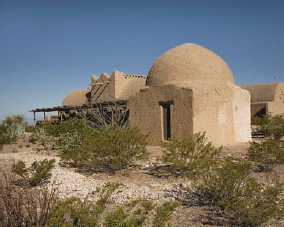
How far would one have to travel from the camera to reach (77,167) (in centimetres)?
821

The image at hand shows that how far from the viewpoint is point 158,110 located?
11.8 metres

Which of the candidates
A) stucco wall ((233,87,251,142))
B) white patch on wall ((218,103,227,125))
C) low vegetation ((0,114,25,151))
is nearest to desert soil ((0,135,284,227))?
white patch on wall ((218,103,227,125))

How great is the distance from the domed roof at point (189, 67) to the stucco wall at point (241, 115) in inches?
33.0

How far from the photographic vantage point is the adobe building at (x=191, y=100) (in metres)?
10.8

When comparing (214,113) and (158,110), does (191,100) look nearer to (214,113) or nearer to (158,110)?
(214,113)

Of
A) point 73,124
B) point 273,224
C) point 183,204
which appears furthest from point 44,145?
point 273,224

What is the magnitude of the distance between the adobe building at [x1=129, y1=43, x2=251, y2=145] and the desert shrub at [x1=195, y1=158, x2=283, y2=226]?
5.70m

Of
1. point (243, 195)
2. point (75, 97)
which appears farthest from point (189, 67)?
point (75, 97)

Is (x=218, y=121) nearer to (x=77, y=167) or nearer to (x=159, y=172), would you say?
(x=159, y=172)

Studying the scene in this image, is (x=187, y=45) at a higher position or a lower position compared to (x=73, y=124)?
higher

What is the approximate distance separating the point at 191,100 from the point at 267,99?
52.6 ft

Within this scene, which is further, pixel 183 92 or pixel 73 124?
pixel 73 124

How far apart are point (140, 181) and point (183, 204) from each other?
1.79 meters

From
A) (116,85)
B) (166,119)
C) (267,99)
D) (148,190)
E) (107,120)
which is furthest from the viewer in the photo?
(267,99)
